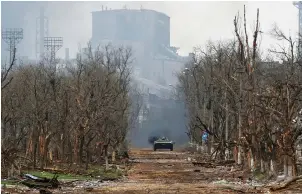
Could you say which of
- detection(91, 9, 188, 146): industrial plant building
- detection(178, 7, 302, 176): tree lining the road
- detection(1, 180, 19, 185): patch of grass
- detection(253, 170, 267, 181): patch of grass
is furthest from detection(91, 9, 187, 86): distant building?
detection(1, 180, 19, 185): patch of grass

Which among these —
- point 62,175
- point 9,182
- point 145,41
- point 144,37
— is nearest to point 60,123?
point 62,175

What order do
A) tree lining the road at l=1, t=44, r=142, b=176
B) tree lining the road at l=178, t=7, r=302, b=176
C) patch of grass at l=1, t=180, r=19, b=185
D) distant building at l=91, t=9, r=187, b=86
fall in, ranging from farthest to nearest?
distant building at l=91, t=9, r=187, b=86 → tree lining the road at l=1, t=44, r=142, b=176 → tree lining the road at l=178, t=7, r=302, b=176 → patch of grass at l=1, t=180, r=19, b=185

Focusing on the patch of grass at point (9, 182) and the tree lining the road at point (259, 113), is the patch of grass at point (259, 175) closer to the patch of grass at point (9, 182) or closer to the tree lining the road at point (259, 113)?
the tree lining the road at point (259, 113)

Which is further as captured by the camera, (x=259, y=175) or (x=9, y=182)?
(x=259, y=175)

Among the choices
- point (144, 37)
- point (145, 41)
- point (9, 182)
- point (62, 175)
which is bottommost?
point (62, 175)

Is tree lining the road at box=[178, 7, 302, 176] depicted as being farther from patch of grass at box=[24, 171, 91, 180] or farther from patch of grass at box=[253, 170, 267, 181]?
patch of grass at box=[24, 171, 91, 180]

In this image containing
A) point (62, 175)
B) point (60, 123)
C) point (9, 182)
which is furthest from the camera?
point (60, 123)

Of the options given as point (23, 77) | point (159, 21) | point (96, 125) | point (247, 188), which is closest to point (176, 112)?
point (159, 21)

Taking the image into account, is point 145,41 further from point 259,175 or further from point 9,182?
point 9,182

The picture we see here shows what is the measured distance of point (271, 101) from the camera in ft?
102

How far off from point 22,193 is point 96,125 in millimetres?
20094

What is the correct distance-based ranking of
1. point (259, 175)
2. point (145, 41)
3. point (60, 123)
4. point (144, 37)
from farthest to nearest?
point (144, 37)
point (145, 41)
point (60, 123)
point (259, 175)

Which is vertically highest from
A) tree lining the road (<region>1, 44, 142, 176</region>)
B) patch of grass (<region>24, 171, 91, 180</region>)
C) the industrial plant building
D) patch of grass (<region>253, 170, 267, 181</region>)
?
the industrial plant building

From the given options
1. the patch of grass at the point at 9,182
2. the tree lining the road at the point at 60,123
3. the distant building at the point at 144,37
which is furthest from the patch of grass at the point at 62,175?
the distant building at the point at 144,37
